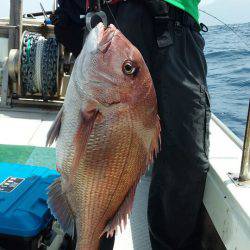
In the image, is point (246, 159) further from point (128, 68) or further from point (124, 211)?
point (128, 68)

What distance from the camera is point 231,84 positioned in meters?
9.34

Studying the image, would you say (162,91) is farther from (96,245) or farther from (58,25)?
(96,245)

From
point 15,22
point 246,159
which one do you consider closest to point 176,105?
point 246,159

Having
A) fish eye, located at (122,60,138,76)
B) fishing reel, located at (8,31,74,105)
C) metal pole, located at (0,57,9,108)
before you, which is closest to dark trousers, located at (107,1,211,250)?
fish eye, located at (122,60,138,76)

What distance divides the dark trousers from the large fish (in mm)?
673

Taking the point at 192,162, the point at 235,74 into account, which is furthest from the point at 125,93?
the point at 235,74

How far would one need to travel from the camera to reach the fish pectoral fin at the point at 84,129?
154 centimetres

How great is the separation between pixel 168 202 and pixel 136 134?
0.99 meters

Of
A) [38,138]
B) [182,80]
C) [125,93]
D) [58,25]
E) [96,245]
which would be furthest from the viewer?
[38,138]

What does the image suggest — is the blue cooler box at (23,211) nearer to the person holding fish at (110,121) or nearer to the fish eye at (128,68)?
the person holding fish at (110,121)

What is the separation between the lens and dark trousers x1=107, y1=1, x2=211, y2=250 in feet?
7.27

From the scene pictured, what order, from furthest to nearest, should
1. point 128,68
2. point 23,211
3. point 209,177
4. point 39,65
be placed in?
point 39,65, point 209,177, point 23,211, point 128,68

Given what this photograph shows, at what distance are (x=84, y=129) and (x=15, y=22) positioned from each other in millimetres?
4760

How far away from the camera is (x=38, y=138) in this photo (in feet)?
15.6
